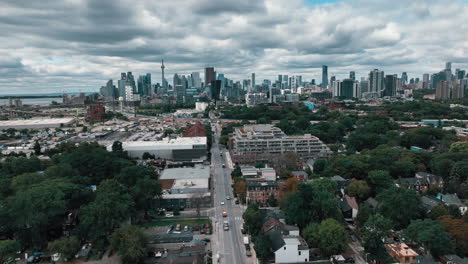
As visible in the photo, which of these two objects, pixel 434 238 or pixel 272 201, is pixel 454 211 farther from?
pixel 272 201

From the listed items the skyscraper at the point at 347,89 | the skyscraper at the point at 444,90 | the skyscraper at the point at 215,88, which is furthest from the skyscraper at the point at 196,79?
the skyscraper at the point at 444,90

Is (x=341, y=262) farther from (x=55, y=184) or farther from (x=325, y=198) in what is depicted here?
(x=55, y=184)

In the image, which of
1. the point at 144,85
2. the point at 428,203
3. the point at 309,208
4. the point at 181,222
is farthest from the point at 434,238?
the point at 144,85

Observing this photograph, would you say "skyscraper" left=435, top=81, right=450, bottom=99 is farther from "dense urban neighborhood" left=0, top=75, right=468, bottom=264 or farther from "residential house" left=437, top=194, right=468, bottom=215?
"residential house" left=437, top=194, right=468, bottom=215

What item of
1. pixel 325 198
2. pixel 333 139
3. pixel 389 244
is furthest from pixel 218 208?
pixel 333 139

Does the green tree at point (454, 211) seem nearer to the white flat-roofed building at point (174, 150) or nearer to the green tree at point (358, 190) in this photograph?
the green tree at point (358, 190)

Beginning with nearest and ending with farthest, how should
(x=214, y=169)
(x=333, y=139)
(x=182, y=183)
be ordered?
(x=182, y=183)
(x=214, y=169)
(x=333, y=139)
